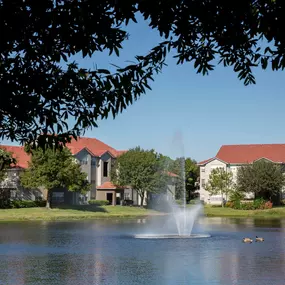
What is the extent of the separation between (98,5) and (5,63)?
3.68ft

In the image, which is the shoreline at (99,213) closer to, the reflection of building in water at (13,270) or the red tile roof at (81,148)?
the red tile roof at (81,148)

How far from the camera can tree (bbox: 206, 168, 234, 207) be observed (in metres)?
79.9

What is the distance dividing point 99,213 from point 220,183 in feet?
73.4

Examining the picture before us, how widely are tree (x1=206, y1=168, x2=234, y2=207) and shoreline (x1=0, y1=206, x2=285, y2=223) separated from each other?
644 cm

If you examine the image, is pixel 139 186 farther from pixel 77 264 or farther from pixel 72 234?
pixel 77 264

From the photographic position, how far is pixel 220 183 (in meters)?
79.8

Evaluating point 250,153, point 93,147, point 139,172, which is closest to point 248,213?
point 139,172

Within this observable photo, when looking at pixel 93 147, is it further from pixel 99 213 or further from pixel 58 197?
pixel 99 213

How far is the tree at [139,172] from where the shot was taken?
75875 mm

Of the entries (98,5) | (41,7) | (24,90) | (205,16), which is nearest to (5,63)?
(24,90)

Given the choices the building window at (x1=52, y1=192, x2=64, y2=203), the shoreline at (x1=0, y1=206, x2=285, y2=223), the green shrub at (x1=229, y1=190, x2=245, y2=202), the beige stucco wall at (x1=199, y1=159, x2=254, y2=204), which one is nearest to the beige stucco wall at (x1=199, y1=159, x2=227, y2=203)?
the beige stucco wall at (x1=199, y1=159, x2=254, y2=204)

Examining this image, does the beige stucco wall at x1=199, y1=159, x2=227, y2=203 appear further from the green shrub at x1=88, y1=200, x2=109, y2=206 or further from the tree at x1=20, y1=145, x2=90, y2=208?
the tree at x1=20, y1=145, x2=90, y2=208

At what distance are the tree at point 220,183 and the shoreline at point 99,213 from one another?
6435mm

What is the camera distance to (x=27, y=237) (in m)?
35.3
